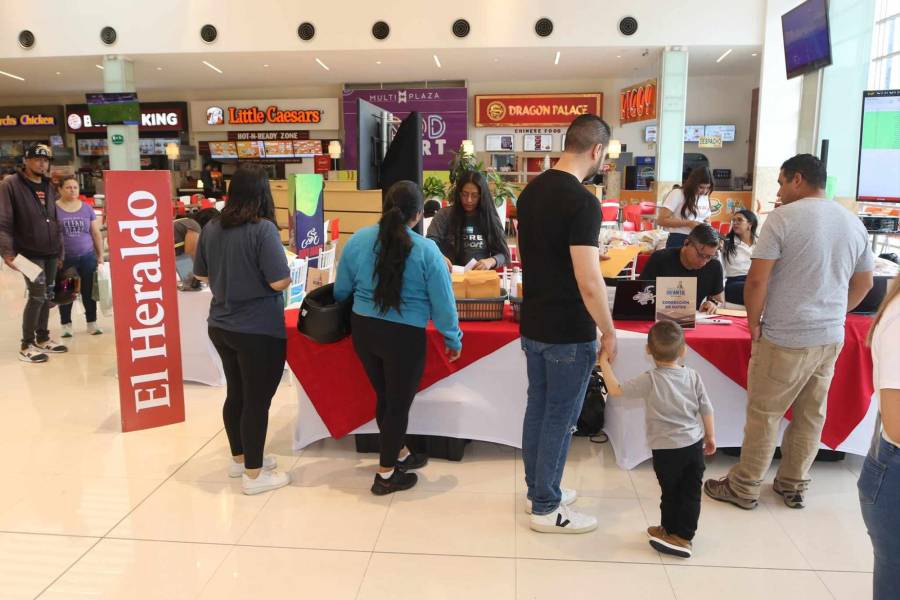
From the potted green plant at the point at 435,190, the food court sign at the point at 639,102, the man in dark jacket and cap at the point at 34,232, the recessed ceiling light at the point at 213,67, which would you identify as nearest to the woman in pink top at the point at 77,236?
the man in dark jacket and cap at the point at 34,232

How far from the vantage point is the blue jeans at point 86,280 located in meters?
5.55

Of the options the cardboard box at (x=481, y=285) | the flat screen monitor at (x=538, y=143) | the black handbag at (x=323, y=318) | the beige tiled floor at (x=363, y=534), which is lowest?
the beige tiled floor at (x=363, y=534)

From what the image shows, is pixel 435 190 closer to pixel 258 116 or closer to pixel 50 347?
pixel 50 347

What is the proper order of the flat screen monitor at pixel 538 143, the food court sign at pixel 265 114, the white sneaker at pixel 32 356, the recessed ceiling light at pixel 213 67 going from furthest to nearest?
the food court sign at pixel 265 114 → the flat screen monitor at pixel 538 143 → the recessed ceiling light at pixel 213 67 → the white sneaker at pixel 32 356

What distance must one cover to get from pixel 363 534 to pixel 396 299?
945mm

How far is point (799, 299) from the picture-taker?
8.48 ft

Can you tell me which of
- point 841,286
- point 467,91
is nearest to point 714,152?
point 467,91

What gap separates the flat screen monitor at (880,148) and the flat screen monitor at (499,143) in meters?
10.5

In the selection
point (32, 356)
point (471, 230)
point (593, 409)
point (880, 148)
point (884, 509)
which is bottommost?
point (32, 356)

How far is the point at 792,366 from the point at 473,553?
4.72ft

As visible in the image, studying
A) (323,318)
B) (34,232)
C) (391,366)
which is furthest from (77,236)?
(391,366)

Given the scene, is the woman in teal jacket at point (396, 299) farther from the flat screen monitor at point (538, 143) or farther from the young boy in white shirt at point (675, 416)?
the flat screen monitor at point (538, 143)

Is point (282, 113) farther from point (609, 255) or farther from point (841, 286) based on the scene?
point (841, 286)

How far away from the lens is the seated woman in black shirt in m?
3.93
